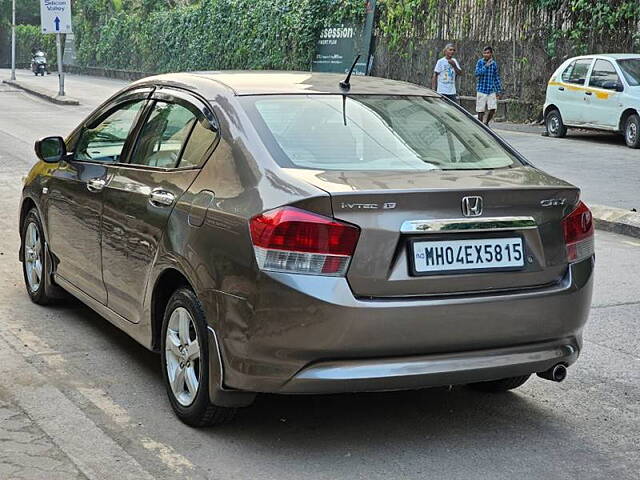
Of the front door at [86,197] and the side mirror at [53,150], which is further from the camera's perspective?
the side mirror at [53,150]

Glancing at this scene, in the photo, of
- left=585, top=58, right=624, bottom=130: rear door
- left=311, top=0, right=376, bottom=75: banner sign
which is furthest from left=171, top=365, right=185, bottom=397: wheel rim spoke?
left=311, top=0, right=376, bottom=75: banner sign

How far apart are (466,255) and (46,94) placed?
104ft

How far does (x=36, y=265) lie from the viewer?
730 centimetres

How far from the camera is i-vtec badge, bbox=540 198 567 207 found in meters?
4.76

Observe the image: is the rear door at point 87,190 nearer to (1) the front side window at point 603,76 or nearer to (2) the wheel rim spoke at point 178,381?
(2) the wheel rim spoke at point 178,381

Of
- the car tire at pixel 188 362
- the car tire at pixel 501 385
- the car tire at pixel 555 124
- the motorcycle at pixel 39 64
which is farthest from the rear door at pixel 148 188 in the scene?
the motorcycle at pixel 39 64

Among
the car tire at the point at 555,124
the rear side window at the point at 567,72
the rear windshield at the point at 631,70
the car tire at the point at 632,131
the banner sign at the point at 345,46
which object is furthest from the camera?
the banner sign at the point at 345,46

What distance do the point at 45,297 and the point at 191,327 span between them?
8.23ft

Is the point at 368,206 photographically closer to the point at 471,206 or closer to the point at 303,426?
the point at 471,206

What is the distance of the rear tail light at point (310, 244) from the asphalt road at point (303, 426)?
828 mm

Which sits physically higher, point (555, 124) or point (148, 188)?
point (148, 188)

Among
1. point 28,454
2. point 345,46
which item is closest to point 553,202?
point 28,454

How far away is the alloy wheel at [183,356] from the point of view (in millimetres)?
4965

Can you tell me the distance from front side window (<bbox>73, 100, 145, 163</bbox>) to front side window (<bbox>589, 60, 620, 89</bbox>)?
1479cm
